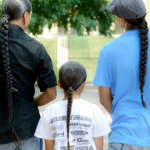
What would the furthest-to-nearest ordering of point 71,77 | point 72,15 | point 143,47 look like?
point 72,15, point 71,77, point 143,47

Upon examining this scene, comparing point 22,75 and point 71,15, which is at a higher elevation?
point 22,75

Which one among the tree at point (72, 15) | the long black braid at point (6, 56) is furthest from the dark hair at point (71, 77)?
the tree at point (72, 15)

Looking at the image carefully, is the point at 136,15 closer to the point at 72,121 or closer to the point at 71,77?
the point at 71,77

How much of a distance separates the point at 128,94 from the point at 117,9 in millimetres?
557

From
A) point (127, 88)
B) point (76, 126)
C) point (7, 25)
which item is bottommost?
point (76, 126)

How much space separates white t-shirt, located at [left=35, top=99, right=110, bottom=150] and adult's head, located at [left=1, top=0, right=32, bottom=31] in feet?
2.11

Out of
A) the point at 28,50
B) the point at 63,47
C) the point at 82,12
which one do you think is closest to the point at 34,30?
the point at 82,12

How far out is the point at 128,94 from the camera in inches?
85.3

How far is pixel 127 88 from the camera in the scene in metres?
2.17

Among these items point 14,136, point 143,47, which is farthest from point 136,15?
point 14,136

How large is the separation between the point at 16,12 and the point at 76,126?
87cm

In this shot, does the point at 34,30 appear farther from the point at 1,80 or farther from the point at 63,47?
the point at 1,80

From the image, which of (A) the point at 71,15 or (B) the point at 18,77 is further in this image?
(A) the point at 71,15

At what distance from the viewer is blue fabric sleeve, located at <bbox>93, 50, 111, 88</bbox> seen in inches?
86.9
